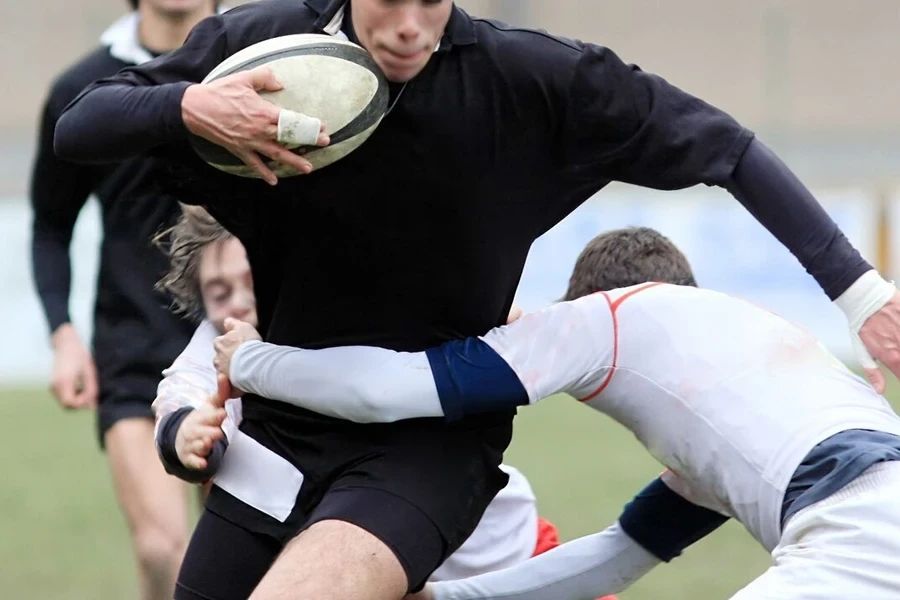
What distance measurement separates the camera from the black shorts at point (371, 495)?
3.10 meters

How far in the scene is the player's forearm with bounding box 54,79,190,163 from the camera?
9.58 feet

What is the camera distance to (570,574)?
3596 mm

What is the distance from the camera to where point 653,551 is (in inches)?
142

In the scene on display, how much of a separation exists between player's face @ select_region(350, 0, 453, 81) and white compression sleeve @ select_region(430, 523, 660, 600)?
124 centimetres

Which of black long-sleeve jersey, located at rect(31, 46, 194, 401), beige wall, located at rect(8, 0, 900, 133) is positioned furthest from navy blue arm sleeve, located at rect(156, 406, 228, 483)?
beige wall, located at rect(8, 0, 900, 133)

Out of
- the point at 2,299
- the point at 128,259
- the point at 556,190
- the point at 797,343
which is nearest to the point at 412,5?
the point at 556,190

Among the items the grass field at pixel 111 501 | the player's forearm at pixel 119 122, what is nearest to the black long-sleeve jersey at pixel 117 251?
the grass field at pixel 111 501

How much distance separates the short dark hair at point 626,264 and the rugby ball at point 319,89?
2.92ft

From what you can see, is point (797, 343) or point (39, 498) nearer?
point (797, 343)

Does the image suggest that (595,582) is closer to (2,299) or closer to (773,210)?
(773,210)

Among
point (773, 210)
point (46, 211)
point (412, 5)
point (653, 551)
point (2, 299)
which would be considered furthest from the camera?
point (2, 299)

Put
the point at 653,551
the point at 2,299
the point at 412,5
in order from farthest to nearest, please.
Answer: the point at 2,299 → the point at 653,551 → the point at 412,5

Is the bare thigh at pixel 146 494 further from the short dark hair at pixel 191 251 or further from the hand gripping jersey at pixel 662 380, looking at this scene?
the hand gripping jersey at pixel 662 380

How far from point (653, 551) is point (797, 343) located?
67cm
